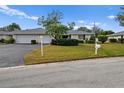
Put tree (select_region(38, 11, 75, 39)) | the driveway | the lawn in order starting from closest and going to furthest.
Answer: the driveway < the lawn < tree (select_region(38, 11, 75, 39))

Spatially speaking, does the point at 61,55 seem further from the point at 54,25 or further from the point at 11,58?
the point at 54,25

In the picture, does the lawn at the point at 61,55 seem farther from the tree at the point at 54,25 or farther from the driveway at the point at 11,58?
the tree at the point at 54,25

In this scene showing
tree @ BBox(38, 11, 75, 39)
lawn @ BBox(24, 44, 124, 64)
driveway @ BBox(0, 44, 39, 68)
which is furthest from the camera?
tree @ BBox(38, 11, 75, 39)

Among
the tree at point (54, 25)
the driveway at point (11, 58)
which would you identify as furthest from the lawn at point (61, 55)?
the tree at point (54, 25)

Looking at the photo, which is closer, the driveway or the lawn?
Answer: the driveway

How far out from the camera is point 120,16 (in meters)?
43.6

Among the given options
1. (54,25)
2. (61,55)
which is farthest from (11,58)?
(54,25)

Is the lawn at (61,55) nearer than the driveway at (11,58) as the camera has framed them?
No

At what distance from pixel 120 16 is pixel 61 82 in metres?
36.6

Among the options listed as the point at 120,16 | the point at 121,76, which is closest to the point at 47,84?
the point at 121,76

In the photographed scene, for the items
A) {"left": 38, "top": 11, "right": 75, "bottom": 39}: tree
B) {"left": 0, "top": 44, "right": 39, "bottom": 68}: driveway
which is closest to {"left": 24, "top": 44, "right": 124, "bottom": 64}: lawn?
{"left": 0, "top": 44, "right": 39, "bottom": 68}: driveway

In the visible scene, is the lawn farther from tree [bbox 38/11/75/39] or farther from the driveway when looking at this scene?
tree [bbox 38/11/75/39]
